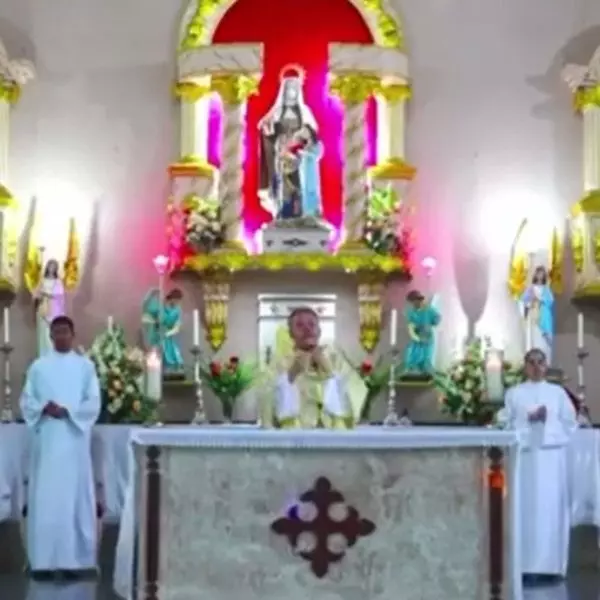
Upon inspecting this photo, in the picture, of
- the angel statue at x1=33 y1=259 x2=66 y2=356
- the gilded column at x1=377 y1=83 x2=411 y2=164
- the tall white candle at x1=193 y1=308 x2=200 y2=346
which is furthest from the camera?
the gilded column at x1=377 y1=83 x2=411 y2=164

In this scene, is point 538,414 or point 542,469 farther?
point 542,469

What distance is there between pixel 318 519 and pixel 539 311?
4.54 m

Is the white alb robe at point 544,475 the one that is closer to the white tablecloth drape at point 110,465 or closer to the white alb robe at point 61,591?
the white tablecloth drape at point 110,465

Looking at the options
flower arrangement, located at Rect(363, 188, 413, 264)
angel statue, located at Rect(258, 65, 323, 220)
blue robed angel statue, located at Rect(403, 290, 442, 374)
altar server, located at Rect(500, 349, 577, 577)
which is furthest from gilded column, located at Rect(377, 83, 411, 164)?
altar server, located at Rect(500, 349, 577, 577)

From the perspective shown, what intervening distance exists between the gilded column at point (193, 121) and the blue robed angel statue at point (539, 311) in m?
2.87

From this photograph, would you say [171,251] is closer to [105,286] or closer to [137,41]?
[105,286]

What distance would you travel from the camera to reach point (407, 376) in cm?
1119

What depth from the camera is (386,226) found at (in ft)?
36.9

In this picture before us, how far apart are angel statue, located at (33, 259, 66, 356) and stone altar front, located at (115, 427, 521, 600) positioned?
4187mm

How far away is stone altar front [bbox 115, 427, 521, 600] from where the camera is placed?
275 inches

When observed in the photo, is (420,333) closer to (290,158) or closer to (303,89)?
(290,158)

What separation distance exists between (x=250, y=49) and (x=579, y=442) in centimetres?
417

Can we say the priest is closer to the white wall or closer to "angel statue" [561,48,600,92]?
the white wall

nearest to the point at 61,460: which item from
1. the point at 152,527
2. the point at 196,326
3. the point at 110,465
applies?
the point at 110,465
